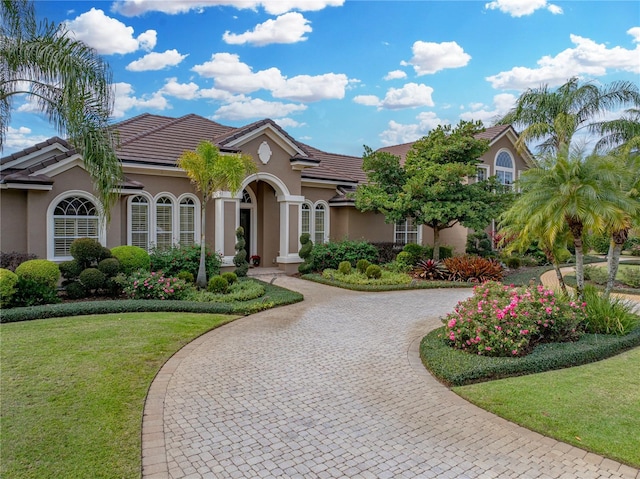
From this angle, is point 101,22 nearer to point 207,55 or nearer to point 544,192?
point 207,55

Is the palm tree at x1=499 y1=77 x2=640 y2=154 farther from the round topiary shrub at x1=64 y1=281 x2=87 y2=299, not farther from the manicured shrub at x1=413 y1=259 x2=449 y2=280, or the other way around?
the round topiary shrub at x1=64 y1=281 x2=87 y2=299

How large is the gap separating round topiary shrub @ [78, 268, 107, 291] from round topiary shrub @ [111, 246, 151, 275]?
920mm

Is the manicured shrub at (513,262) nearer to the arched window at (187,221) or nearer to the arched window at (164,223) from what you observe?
the arched window at (187,221)

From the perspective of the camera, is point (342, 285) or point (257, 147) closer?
point (342, 285)

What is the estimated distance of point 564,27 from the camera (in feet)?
46.5

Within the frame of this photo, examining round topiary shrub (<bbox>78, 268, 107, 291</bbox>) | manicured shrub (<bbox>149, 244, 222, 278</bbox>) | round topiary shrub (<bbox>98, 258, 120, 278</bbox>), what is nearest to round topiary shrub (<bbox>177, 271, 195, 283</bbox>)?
manicured shrub (<bbox>149, 244, 222, 278</bbox>)

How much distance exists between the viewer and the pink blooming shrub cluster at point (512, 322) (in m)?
7.83

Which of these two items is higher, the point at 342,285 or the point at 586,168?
the point at 586,168

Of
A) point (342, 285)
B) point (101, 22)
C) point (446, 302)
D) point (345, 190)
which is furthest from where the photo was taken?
point (345, 190)

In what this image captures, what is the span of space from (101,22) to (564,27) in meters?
13.9

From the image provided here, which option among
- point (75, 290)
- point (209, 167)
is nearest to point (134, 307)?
point (75, 290)

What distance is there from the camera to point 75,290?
1237 centimetres

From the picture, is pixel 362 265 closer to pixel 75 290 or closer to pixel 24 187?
pixel 75 290

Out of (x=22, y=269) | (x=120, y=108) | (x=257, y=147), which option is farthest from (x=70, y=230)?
(x=257, y=147)
